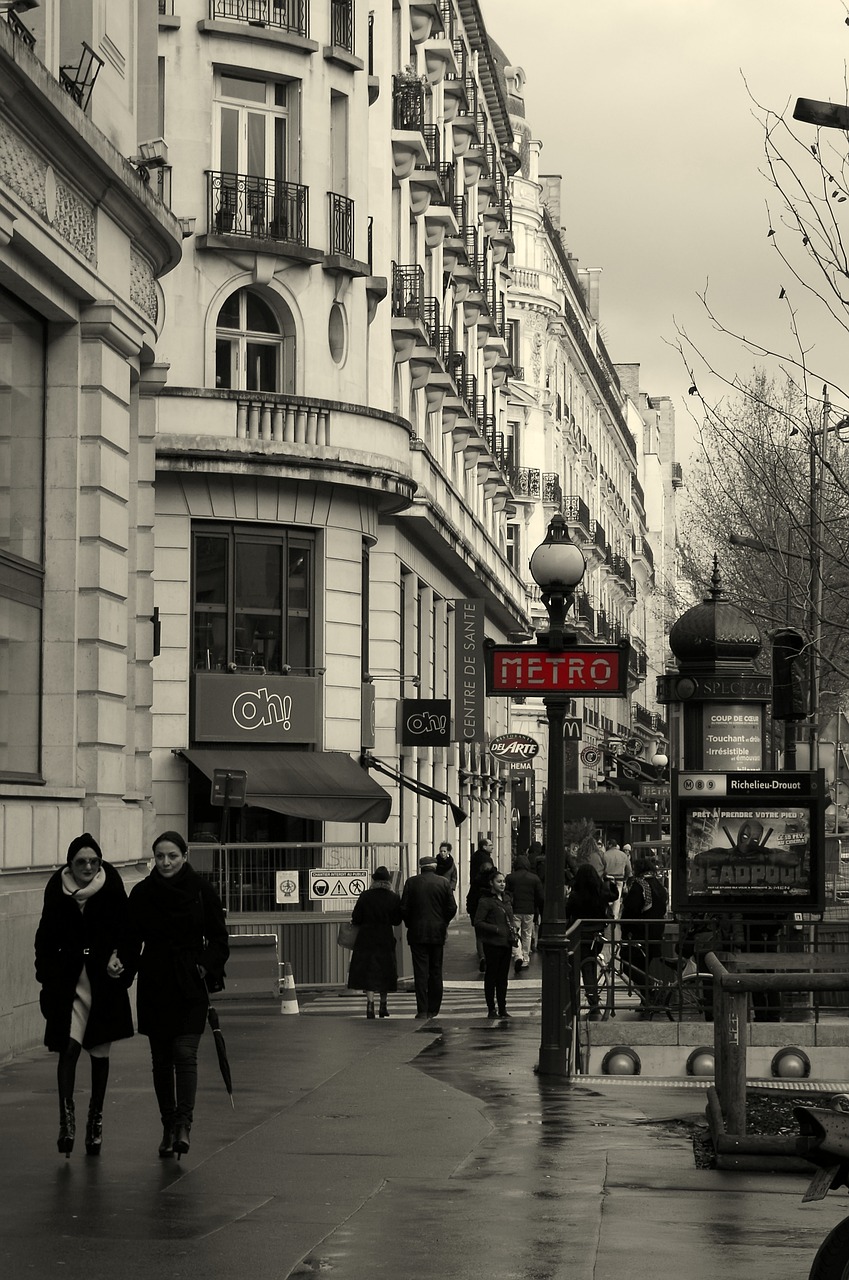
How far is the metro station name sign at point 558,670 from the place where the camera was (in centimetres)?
1598

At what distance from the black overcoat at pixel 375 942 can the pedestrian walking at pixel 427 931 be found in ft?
0.64

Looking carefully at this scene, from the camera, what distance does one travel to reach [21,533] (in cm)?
1762

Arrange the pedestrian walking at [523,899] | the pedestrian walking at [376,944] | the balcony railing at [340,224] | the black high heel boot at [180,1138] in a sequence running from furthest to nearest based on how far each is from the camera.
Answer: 1. the balcony railing at [340,224]
2. the pedestrian walking at [523,899]
3. the pedestrian walking at [376,944]
4. the black high heel boot at [180,1138]

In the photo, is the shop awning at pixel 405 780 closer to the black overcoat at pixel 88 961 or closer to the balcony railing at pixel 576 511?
the black overcoat at pixel 88 961

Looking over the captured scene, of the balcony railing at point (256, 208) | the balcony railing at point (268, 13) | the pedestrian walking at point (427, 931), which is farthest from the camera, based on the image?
the balcony railing at point (268, 13)

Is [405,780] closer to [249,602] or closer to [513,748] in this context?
[249,602]

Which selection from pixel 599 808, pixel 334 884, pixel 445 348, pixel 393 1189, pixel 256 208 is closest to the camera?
pixel 393 1189

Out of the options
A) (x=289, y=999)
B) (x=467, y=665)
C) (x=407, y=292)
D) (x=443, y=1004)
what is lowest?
(x=443, y=1004)

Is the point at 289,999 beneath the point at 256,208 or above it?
beneath

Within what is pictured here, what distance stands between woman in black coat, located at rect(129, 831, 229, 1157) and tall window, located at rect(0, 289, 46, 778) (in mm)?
6137

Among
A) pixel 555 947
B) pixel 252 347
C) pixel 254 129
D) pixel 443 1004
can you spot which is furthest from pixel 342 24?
pixel 555 947

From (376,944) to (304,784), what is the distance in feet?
31.4

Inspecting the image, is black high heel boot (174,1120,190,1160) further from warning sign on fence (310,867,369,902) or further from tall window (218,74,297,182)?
tall window (218,74,297,182)

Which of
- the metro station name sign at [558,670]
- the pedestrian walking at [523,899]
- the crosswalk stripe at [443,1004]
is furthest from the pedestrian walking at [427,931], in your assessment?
the pedestrian walking at [523,899]
